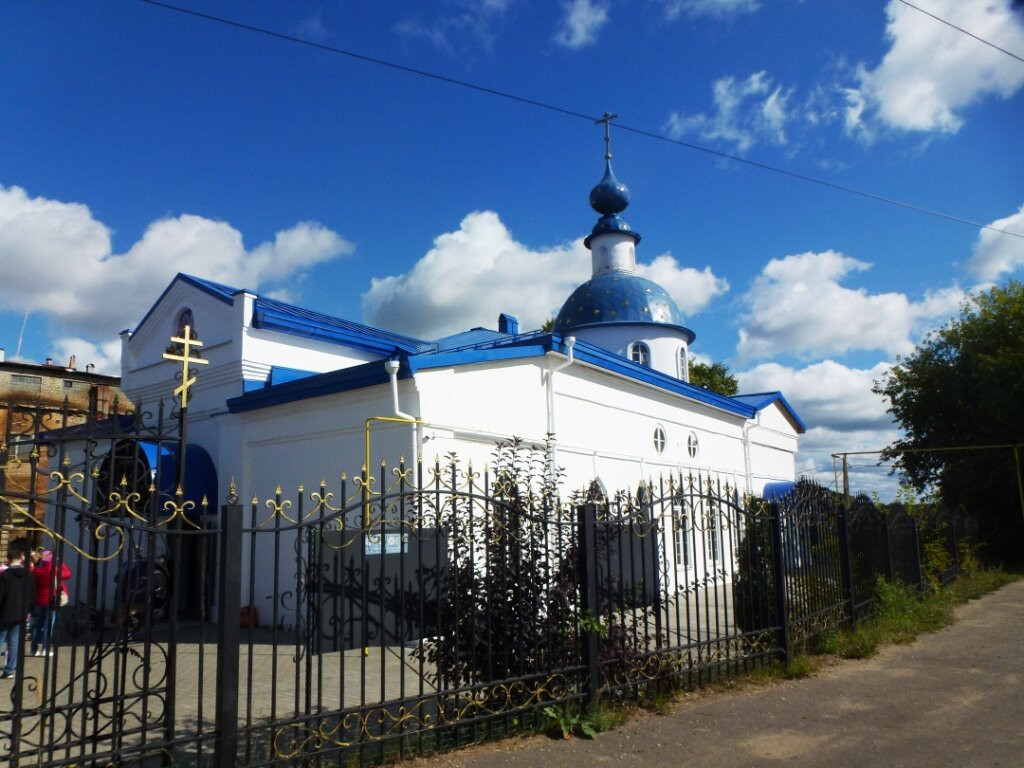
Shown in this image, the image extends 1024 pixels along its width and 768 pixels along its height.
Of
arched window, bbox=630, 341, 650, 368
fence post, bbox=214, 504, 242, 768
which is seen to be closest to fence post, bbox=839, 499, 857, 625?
fence post, bbox=214, 504, 242, 768

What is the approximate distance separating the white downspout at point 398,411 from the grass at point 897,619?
5545 millimetres

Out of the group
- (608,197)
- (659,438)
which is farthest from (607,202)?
(659,438)

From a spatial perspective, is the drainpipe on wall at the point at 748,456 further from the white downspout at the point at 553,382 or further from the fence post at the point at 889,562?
the white downspout at the point at 553,382

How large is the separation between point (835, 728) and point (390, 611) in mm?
3638

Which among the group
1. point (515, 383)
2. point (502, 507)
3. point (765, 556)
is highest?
point (515, 383)

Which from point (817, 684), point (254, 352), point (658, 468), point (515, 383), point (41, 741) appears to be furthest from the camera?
point (658, 468)

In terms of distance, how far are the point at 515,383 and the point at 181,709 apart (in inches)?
268

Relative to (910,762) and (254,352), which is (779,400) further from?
(910,762)

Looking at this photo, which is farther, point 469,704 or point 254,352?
point 254,352

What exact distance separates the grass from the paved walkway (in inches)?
14.8

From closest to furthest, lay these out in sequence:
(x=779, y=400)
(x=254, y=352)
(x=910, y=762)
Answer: (x=910, y=762), (x=254, y=352), (x=779, y=400)

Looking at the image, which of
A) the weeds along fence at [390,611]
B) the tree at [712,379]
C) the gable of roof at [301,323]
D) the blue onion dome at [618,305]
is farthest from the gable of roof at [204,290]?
the tree at [712,379]

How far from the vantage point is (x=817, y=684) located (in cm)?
754

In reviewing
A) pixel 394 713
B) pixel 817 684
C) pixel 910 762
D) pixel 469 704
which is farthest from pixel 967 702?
pixel 394 713
